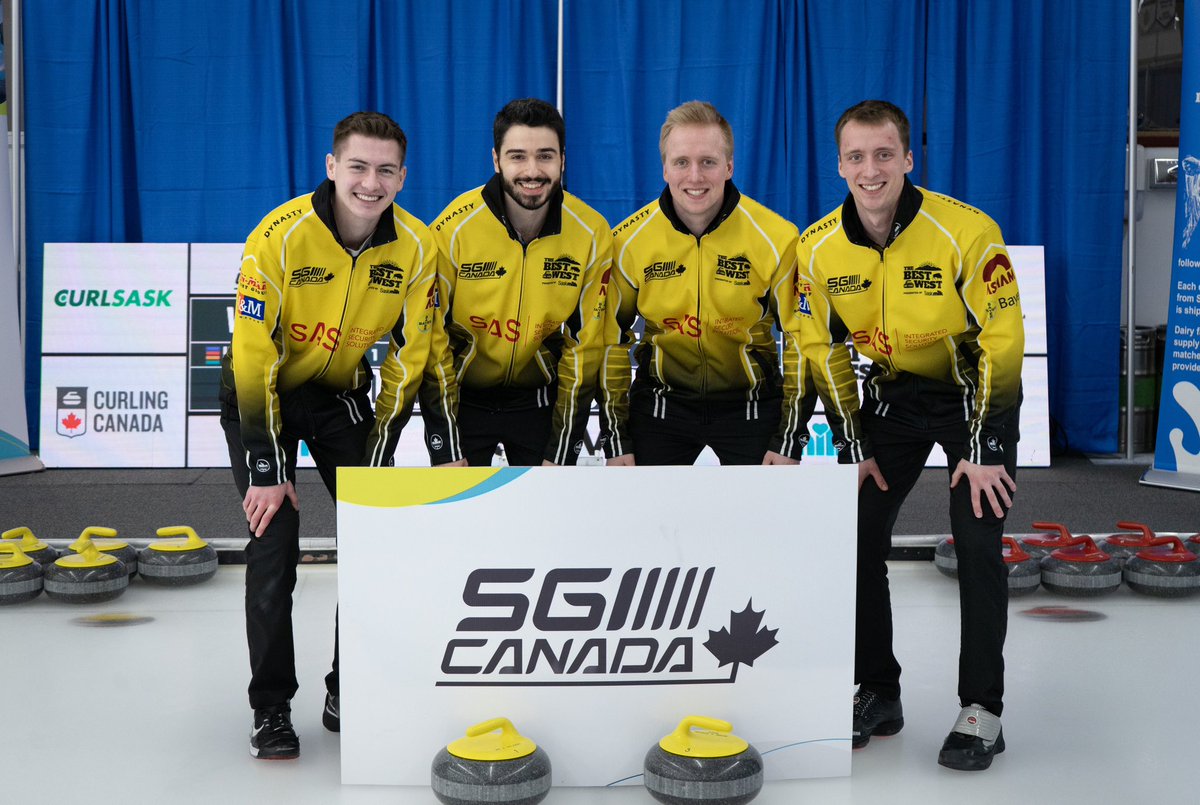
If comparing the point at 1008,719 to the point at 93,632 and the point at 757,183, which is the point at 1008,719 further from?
the point at 757,183

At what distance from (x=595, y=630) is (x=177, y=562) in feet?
6.72

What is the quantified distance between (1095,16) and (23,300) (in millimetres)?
6275

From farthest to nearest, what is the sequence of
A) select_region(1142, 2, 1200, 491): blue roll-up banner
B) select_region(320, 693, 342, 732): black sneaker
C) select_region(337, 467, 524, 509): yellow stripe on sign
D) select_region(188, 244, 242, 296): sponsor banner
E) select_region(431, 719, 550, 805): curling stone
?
select_region(188, 244, 242, 296): sponsor banner < select_region(1142, 2, 1200, 491): blue roll-up banner < select_region(320, 693, 342, 732): black sneaker < select_region(337, 467, 524, 509): yellow stripe on sign < select_region(431, 719, 550, 805): curling stone

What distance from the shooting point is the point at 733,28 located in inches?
265

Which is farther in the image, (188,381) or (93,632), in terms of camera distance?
(188,381)

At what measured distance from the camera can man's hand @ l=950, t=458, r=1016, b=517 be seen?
2.48 metres

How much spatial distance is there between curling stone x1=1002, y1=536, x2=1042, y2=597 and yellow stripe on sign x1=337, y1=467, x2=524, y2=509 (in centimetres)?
209

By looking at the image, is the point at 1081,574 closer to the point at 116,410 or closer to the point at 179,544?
the point at 179,544

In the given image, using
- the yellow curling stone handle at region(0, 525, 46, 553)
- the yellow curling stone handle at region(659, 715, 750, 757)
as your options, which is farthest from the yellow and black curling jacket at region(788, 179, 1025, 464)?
the yellow curling stone handle at region(0, 525, 46, 553)

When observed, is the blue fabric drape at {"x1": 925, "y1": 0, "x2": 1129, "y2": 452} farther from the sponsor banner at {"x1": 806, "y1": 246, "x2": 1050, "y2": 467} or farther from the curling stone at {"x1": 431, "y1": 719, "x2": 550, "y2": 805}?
the curling stone at {"x1": 431, "y1": 719, "x2": 550, "y2": 805}

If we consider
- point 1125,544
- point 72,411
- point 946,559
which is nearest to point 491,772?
point 946,559

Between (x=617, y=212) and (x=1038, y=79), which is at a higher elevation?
(x=1038, y=79)

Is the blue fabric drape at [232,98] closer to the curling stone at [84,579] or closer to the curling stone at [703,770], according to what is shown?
the curling stone at [84,579]

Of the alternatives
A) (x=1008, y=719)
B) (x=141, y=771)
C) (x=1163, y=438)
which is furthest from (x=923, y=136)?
(x=141, y=771)
